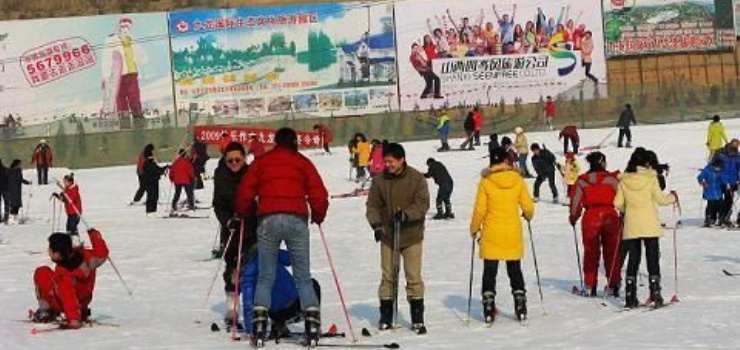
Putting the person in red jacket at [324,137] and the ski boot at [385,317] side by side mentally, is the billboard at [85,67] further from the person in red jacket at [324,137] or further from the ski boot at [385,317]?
the ski boot at [385,317]

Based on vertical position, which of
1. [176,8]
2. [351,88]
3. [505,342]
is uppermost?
[176,8]

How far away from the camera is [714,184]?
61.5 feet

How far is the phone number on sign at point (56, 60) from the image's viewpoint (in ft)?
166

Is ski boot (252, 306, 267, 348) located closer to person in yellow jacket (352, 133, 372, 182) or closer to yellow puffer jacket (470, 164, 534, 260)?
yellow puffer jacket (470, 164, 534, 260)

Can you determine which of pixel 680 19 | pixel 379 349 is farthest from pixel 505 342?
pixel 680 19

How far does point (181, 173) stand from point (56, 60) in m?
28.9

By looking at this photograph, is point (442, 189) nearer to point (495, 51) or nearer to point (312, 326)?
point (312, 326)

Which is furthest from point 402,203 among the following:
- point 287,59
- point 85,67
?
point 287,59

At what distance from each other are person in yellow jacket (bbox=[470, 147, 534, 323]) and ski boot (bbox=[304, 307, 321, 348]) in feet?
5.37

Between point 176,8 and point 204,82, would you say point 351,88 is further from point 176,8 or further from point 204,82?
point 176,8

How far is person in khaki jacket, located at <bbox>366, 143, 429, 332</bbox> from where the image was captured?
9773 mm

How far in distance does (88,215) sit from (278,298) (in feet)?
54.5

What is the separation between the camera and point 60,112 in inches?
1994

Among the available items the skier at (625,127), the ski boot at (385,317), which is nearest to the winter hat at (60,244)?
the ski boot at (385,317)
